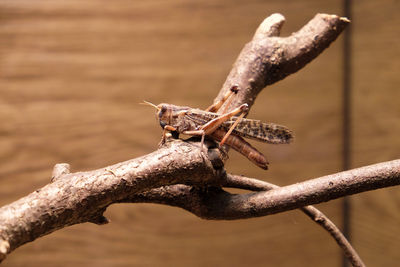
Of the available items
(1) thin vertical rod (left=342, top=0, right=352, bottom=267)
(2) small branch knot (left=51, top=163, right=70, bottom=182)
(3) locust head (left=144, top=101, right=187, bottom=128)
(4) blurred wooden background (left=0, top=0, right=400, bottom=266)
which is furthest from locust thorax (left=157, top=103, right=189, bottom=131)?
(1) thin vertical rod (left=342, top=0, right=352, bottom=267)

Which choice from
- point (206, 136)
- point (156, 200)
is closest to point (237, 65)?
point (206, 136)

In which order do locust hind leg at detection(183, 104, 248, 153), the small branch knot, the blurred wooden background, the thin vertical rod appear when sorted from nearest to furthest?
1. the small branch knot
2. locust hind leg at detection(183, 104, 248, 153)
3. the blurred wooden background
4. the thin vertical rod

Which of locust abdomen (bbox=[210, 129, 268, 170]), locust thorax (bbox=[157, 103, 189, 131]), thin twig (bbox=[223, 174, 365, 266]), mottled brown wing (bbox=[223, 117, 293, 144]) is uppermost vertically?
locust thorax (bbox=[157, 103, 189, 131])

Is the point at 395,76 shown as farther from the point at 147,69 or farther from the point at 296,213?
the point at 147,69

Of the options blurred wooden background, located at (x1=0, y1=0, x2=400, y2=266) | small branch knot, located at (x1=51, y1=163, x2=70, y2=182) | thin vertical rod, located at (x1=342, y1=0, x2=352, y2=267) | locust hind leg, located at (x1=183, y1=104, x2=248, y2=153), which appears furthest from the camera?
thin vertical rod, located at (x1=342, y1=0, x2=352, y2=267)

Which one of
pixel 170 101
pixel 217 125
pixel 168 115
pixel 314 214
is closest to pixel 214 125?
pixel 217 125

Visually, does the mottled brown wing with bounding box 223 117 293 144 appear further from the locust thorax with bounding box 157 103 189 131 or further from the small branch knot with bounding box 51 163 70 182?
the small branch knot with bounding box 51 163 70 182
